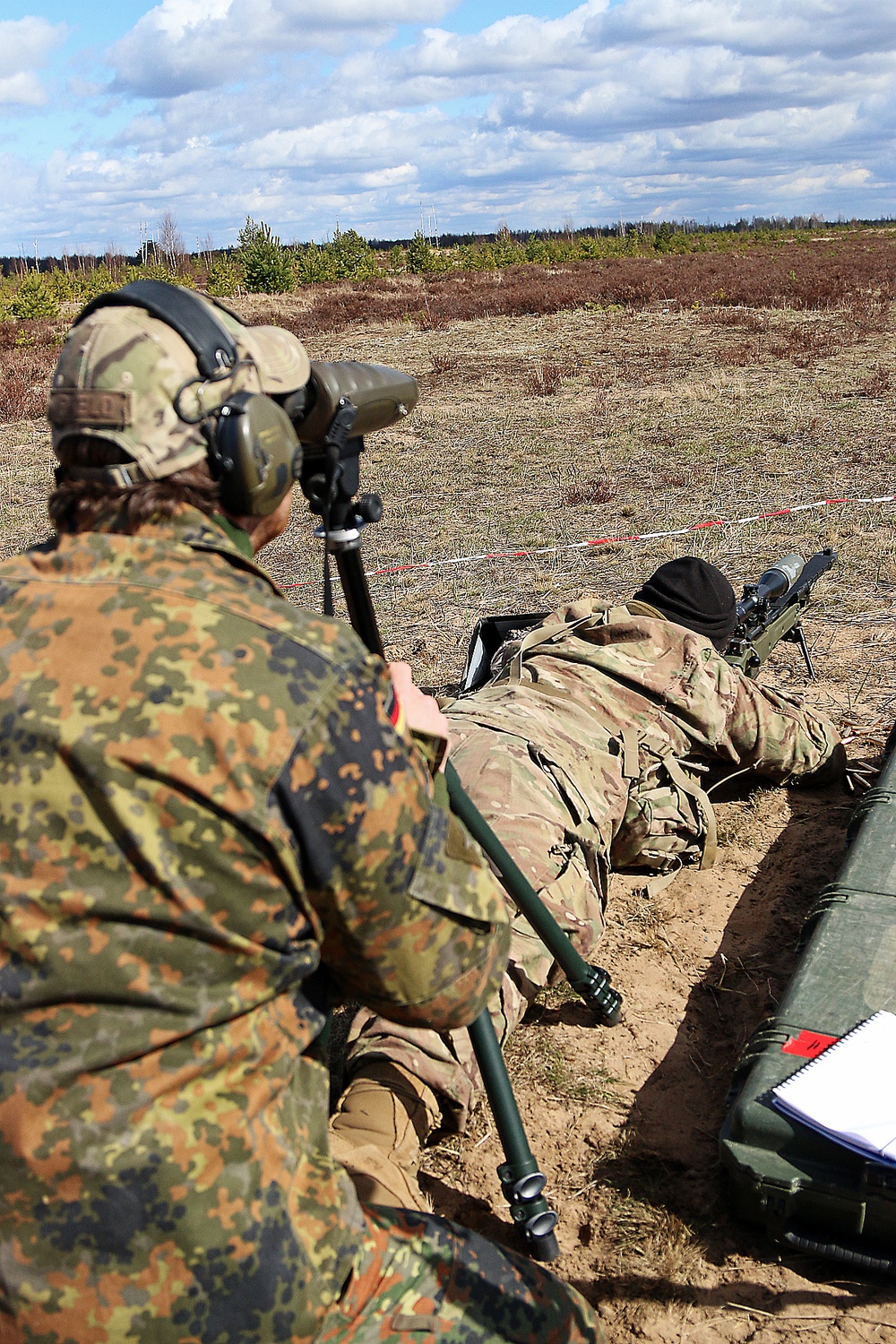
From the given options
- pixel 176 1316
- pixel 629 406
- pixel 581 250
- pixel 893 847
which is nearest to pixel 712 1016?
pixel 893 847

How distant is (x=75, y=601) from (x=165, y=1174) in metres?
0.74

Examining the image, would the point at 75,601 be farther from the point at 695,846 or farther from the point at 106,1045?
the point at 695,846

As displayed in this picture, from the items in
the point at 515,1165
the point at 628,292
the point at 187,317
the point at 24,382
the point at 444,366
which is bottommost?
the point at 515,1165

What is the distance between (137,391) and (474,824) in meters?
1.18

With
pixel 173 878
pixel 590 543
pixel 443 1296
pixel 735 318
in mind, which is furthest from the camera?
pixel 735 318

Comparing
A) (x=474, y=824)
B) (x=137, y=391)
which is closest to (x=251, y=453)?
(x=137, y=391)

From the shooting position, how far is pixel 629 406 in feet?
39.8

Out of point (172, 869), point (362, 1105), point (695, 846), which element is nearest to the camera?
point (172, 869)

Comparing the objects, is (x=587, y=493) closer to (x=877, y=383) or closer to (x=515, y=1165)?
(x=877, y=383)

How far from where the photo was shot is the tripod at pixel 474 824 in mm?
1979

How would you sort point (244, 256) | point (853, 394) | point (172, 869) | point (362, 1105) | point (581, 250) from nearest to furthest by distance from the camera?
point (172, 869), point (362, 1105), point (853, 394), point (244, 256), point (581, 250)

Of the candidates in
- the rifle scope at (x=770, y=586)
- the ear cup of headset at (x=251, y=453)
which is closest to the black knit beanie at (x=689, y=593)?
the rifle scope at (x=770, y=586)

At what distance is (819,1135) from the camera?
7.12 feet

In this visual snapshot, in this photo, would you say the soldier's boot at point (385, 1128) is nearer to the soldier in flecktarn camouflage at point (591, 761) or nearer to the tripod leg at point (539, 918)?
the soldier in flecktarn camouflage at point (591, 761)
